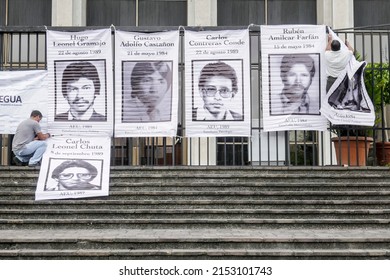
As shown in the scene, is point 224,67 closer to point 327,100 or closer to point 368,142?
point 327,100

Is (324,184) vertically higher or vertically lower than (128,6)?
lower

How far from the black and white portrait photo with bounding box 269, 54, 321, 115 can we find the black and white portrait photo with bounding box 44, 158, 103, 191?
3386 millimetres

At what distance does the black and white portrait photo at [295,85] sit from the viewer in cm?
1112

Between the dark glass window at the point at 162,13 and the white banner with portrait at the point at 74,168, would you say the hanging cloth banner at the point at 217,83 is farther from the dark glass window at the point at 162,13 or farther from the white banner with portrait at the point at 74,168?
the dark glass window at the point at 162,13

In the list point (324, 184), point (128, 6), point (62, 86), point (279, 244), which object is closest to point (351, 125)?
point (324, 184)

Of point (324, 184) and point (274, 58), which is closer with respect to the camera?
point (324, 184)

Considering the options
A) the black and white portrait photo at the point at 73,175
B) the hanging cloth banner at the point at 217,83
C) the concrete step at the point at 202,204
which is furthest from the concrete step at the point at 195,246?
the hanging cloth banner at the point at 217,83

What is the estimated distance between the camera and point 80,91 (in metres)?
11.3

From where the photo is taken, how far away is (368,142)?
38.8 feet

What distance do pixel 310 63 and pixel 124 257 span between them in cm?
551

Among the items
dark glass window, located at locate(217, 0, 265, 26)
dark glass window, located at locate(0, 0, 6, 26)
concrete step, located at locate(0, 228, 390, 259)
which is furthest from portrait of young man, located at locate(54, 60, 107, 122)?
dark glass window, located at locate(217, 0, 265, 26)

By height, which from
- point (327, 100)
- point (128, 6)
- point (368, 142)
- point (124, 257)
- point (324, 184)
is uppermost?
point (128, 6)

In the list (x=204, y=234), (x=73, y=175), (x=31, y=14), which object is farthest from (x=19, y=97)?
(x=31, y=14)

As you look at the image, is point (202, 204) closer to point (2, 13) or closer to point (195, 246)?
point (195, 246)
